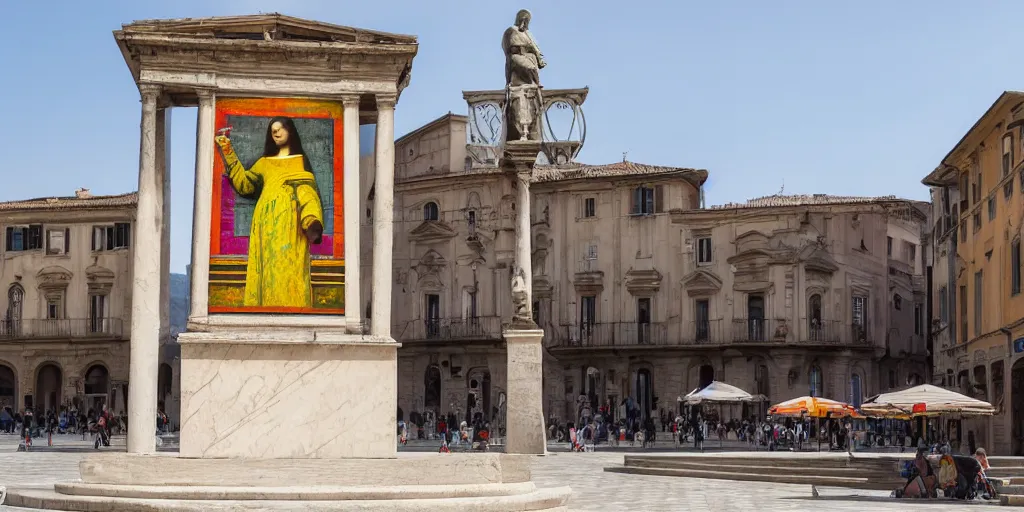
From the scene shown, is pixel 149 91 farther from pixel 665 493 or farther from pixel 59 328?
pixel 59 328

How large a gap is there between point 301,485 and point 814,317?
43.3 metres

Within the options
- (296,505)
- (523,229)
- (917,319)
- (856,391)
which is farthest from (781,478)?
(917,319)

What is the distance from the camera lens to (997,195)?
3781cm

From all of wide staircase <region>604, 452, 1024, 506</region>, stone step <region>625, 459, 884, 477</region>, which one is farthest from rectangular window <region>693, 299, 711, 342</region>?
stone step <region>625, 459, 884, 477</region>

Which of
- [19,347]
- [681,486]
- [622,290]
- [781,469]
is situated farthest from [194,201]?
[19,347]

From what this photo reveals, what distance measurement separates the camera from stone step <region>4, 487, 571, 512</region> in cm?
1666

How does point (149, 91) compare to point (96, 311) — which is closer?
point (149, 91)

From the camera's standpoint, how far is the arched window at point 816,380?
58281 millimetres

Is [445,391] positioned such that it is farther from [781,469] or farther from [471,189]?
[781,469]

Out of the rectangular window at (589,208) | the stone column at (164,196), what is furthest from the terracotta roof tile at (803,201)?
the stone column at (164,196)

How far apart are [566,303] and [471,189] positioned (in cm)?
636

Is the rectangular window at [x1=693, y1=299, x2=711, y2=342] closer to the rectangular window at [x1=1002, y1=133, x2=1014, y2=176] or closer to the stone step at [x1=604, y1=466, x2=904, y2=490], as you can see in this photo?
the rectangular window at [x1=1002, y1=133, x2=1014, y2=176]

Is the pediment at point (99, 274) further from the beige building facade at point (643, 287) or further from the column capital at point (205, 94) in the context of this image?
the column capital at point (205, 94)

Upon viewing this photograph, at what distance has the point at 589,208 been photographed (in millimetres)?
62594
